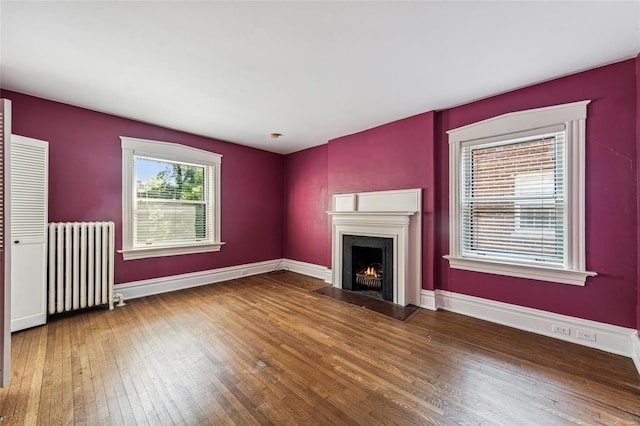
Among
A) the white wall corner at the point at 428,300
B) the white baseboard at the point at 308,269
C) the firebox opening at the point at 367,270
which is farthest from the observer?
the white baseboard at the point at 308,269

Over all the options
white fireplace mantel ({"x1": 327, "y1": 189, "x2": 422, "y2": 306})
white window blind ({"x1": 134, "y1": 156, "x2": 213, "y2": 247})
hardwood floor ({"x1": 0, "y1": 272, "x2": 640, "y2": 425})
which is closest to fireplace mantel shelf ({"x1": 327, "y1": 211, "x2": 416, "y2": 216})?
white fireplace mantel ({"x1": 327, "y1": 189, "x2": 422, "y2": 306})

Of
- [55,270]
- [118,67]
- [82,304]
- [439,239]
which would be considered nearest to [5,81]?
[118,67]

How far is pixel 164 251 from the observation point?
3.90m

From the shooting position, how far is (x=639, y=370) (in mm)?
1954

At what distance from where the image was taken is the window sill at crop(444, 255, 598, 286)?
241 cm

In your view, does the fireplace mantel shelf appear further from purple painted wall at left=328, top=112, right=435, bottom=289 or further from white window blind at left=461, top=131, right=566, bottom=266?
white window blind at left=461, top=131, right=566, bottom=266

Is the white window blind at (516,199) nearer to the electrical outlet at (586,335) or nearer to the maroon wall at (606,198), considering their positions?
the maroon wall at (606,198)

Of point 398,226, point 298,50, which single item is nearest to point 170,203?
point 298,50

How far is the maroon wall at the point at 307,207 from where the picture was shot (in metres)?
4.88

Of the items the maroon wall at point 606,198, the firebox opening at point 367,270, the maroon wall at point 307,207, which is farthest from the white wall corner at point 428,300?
the maroon wall at point 307,207

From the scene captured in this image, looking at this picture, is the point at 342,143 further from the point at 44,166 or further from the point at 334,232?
the point at 44,166

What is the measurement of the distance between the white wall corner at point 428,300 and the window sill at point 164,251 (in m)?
3.35

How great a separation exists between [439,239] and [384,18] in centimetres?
257

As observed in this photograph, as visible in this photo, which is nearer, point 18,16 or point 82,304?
point 18,16
